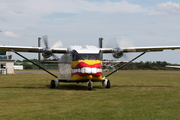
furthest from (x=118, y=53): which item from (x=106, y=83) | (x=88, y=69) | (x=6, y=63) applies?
(x=6, y=63)

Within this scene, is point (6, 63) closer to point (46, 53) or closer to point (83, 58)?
point (46, 53)

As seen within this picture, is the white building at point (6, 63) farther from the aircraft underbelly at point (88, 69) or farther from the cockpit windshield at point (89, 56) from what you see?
the cockpit windshield at point (89, 56)

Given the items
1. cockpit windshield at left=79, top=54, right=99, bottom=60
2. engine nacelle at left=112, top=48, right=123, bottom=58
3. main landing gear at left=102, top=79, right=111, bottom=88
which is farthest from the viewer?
engine nacelle at left=112, top=48, right=123, bottom=58

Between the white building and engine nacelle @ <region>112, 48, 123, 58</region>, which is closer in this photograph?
engine nacelle @ <region>112, 48, 123, 58</region>

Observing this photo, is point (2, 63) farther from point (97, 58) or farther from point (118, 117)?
point (118, 117)

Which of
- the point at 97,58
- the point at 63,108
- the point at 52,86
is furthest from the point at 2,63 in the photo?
the point at 63,108

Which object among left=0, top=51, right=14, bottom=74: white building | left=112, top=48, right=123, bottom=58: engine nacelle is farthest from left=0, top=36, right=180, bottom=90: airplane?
left=0, top=51, right=14, bottom=74: white building

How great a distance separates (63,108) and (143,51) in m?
13.7

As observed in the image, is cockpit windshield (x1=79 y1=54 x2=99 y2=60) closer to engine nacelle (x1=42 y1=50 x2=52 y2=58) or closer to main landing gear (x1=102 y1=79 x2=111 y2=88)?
main landing gear (x1=102 y1=79 x2=111 y2=88)

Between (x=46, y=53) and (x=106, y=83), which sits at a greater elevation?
(x=46, y=53)

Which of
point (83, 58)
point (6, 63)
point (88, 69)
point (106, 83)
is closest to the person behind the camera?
point (88, 69)

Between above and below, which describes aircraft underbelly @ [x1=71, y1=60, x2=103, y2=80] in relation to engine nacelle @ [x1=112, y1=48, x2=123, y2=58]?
below

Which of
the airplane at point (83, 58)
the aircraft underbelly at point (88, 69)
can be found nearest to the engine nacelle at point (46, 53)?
the airplane at point (83, 58)

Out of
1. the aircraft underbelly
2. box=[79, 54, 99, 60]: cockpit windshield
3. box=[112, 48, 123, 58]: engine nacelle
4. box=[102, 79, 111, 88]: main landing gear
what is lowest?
box=[102, 79, 111, 88]: main landing gear
